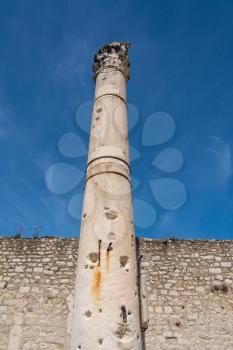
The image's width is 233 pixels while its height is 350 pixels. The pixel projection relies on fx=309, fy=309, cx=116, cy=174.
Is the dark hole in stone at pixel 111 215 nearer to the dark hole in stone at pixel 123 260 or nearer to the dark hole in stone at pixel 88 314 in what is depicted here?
the dark hole in stone at pixel 123 260

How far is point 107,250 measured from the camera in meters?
3.44

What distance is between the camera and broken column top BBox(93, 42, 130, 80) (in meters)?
5.79

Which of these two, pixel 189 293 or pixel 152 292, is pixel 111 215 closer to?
pixel 152 292

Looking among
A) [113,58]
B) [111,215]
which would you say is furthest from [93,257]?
[113,58]

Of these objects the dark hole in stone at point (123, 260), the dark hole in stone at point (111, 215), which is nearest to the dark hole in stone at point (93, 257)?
the dark hole in stone at point (123, 260)

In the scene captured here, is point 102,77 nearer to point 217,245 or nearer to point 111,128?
point 111,128

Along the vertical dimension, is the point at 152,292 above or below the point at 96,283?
above

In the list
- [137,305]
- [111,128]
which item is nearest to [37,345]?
[137,305]

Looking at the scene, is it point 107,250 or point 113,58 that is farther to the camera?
point 113,58

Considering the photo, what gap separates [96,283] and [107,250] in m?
0.38

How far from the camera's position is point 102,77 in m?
5.56

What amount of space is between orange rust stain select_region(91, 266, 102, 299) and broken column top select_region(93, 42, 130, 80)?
151 inches

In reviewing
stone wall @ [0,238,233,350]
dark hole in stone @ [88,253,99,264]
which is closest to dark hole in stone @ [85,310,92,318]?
dark hole in stone @ [88,253,99,264]

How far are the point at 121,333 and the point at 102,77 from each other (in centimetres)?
419
